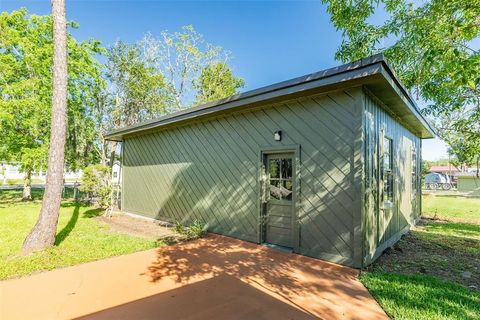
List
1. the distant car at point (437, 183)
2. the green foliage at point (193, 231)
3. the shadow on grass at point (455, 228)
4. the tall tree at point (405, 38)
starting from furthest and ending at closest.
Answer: the distant car at point (437, 183)
the shadow on grass at point (455, 228)
the green foliage at point (193, 231)
the tall tree at point (405, 38)

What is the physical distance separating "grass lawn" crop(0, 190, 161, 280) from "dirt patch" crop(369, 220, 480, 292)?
4410 mm

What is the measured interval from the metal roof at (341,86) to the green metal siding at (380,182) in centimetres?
22

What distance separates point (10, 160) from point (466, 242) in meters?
15.8

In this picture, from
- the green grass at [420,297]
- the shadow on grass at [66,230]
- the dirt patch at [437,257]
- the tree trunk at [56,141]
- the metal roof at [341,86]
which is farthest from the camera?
the shadow on grass at [66,230]

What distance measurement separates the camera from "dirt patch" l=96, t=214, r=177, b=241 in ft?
19.9

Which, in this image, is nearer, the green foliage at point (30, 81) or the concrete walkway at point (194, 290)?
the concrete walkway at point (194, 290)

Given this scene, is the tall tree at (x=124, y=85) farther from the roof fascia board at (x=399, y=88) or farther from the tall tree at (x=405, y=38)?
the roof fascia board at (x=399, y=88)

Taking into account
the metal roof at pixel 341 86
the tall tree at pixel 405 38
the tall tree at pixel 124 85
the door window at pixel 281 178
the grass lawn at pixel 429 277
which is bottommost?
the grass lawn at pixel 429 277

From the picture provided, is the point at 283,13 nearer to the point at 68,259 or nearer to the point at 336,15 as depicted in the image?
the point at 336,15

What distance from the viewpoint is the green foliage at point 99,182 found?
850cm

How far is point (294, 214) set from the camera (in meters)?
4.59

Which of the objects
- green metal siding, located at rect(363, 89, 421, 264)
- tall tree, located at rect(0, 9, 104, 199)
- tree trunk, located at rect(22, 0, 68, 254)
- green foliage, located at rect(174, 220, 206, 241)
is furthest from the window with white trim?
tall tree, located at rect(0, 9, 104, 199)

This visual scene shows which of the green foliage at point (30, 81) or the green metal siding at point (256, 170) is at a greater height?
the green foliage at point (30, 81)

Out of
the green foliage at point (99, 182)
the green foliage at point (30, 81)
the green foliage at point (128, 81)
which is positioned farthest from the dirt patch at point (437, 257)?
the green foliage at point (128, 81)
